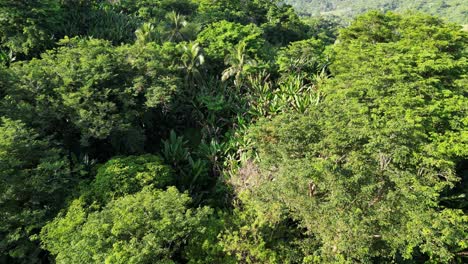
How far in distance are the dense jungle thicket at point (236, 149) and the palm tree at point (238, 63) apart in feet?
0.51

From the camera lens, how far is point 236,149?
18453 millimetres

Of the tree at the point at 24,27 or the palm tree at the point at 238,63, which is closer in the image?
the tree at the point at 24,27

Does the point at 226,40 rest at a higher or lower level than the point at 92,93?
higher

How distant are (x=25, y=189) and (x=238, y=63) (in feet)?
49.7

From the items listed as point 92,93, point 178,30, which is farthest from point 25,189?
point 178,30

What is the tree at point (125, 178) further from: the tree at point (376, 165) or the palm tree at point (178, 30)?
Answer: the palm tree at point (178, 30)

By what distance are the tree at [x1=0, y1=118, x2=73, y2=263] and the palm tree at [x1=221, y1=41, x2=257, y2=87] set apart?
12.3 metres

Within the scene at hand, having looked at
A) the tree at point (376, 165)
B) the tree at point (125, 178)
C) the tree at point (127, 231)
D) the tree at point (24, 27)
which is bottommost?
the tree at point (125, 178)

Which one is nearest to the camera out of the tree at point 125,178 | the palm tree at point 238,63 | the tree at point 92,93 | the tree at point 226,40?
the tree at point 125,178

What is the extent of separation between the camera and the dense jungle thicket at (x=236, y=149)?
10.7 m

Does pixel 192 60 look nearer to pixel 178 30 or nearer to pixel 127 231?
pixel 178 30

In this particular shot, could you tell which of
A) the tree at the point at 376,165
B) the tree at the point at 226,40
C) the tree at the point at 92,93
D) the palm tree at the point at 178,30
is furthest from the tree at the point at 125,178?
the palm tree at the point at 178,30

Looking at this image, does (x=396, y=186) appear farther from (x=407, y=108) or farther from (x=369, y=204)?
(x=407, y=108)

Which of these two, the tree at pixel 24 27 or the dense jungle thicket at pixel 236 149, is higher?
the tree at pixel 24 27
